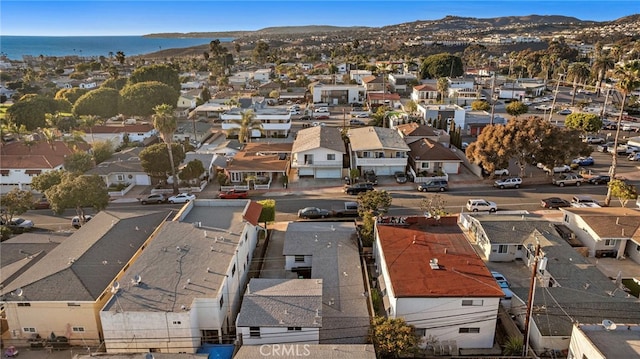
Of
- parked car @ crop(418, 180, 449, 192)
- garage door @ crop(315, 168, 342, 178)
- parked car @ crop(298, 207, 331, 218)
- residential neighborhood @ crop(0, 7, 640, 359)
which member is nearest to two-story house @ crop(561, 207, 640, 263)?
residential neighborhood @ crop(0, 7, 640, 359)

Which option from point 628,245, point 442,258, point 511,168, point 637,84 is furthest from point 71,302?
point 637,84

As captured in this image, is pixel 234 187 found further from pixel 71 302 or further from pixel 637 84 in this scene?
pixel 637 84

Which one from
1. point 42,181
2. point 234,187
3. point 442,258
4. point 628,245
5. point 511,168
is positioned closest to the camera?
point 442,258

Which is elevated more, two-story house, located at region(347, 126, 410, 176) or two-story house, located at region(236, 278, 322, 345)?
two-story house, located at region(347, 126, 410, 176)

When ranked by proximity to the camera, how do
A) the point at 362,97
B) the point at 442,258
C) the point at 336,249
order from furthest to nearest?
the point at 362,97 → the point at 336,249 → the point at 442,258

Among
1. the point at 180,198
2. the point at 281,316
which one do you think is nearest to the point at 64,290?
the point at 281,316

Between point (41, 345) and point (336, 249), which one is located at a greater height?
point (336, 249)

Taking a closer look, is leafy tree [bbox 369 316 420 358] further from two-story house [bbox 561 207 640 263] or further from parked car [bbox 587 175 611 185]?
parked car [bbox 587 175 611 185]
